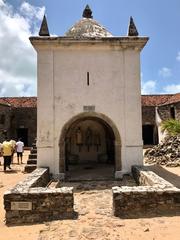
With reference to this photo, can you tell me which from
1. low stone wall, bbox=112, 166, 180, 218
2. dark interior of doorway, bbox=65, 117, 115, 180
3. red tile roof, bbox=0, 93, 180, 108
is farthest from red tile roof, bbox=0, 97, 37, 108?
low stone wall, bbox=112, 166, 180, 218

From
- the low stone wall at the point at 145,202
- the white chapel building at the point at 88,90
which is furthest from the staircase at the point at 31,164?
the low stone wall at the point at 145,202

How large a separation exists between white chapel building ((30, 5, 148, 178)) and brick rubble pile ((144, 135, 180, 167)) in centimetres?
519

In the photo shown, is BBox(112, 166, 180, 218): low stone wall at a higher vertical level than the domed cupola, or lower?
lower

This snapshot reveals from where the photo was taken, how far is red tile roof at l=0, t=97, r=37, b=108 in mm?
28547

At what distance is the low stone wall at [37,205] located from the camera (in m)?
5.75

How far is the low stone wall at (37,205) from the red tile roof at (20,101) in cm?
2309

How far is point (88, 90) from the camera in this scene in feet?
34.1

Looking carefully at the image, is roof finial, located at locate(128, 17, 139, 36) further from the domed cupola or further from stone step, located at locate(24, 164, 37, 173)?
stone step, located at locate(24, 164, 37, 173)

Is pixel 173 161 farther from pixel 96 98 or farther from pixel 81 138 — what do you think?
pixel 96 98

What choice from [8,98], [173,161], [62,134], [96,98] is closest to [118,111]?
[96,98]

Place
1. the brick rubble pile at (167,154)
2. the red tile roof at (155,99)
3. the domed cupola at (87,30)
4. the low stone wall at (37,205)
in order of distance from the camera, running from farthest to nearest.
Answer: the red tile roof at (155,99)
the brick rubble pile at (167,154)
the domed cupola at (87,30)
the low stone wall at (37,205)

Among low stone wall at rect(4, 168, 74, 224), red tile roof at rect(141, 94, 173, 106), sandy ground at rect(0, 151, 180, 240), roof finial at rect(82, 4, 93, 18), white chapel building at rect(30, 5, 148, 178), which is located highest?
roof finial at rect(82, 4, 93, 18)

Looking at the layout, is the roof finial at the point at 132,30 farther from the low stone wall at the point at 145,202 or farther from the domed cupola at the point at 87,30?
the low stone wall at the point at 145,202

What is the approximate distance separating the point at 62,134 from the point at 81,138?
448 centimetres
